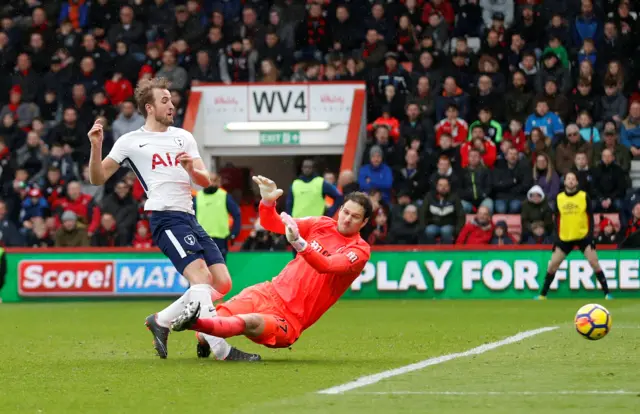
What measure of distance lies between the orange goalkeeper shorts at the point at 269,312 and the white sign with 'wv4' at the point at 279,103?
1528cm

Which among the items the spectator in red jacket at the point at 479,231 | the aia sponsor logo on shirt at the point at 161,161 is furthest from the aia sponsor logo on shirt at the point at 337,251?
the spectator in red jacket at the point at 479,231

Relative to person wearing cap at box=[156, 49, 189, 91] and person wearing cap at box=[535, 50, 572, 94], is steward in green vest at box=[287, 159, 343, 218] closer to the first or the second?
person wearing cap at box=[535, 50, 572, 94]

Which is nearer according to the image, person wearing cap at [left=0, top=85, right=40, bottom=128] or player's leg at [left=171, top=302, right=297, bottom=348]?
player's leg at [left=171, top=302, right=297, bottom=348]

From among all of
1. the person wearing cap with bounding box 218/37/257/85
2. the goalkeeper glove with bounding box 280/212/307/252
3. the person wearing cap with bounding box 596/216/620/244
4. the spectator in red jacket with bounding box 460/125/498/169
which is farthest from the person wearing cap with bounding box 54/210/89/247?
the goalkeeper glove with bounding box 280/212/307/252

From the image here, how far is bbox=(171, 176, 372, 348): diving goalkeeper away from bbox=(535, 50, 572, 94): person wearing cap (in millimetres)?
14598

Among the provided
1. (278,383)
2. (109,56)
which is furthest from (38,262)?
(278,383)

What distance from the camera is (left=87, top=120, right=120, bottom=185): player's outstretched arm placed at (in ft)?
31.5

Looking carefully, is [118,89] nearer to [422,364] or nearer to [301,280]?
[301,280]

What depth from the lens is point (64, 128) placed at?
995 inches

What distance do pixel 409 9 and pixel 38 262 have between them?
28.3 ft

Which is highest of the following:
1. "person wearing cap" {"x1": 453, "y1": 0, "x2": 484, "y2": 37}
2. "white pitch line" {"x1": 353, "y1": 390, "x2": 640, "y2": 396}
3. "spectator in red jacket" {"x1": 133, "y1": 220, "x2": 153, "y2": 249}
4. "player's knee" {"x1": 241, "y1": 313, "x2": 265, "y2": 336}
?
"person wearing cap" {"x1": 453, "y1": 0, "x2": 484, "y2": 37}

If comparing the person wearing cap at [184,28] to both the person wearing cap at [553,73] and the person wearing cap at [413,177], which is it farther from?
the person wearing cap at [553,73]

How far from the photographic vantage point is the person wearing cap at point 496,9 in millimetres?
25719

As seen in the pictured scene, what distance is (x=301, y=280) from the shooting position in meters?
9.69
